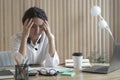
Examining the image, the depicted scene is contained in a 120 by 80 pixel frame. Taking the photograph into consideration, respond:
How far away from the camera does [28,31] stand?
7.70 ft

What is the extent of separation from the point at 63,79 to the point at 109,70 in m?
0.44

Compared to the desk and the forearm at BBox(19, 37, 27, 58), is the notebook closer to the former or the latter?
the desk

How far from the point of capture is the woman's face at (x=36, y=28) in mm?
2363

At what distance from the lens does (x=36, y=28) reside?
2.40 m

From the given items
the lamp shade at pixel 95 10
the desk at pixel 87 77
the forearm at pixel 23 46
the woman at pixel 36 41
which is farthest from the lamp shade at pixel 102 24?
the desk at pixel 87 77

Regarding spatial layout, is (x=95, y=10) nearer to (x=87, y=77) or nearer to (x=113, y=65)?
(x=113, y=65)

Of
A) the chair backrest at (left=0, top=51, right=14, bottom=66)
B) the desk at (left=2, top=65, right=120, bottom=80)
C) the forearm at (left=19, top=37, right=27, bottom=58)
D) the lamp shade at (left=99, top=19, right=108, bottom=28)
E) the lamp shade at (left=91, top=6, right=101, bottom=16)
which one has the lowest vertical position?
the desk at (left=2, top=65, right=120, bottom=80)

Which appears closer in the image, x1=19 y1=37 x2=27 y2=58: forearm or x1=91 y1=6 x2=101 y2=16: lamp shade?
x1=19 y1=37 x2=27 y2=58: forearm

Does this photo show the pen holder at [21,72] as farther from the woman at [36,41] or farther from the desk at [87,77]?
the woman at [36,41]

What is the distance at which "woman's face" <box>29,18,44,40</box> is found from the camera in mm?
2363

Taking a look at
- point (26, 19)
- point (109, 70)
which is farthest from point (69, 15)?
point (109, 70)

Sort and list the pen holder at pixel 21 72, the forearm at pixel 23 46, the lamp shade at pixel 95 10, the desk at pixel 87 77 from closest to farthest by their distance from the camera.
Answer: the pen holder at pixel 21 72 < the desk at pixel 87 77 < the forearm at pixel 23 46 < the lamp shade at pixel 95 10

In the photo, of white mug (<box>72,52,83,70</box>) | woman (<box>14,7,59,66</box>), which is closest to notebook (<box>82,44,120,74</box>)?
white mug (<box>72,52,83,70</box>)

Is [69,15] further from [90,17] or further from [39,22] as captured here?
[39,22]
